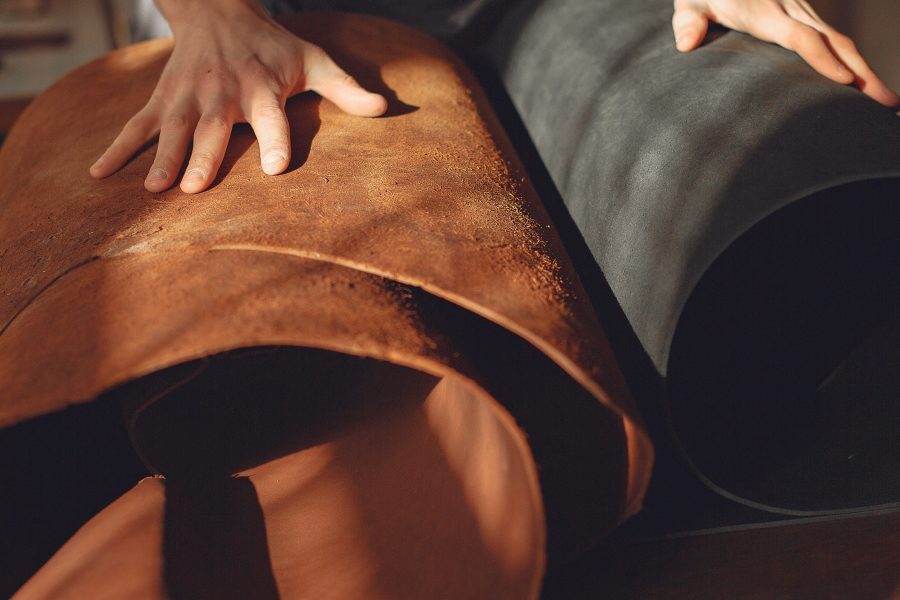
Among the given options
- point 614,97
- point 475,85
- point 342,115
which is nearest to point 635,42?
point 614,97

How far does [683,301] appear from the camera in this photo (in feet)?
2.19

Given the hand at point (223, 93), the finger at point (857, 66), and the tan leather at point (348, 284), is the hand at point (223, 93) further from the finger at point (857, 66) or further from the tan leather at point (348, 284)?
the finger at point (857, 66)

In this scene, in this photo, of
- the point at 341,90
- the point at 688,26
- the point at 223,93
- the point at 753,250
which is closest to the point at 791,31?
the point at 688,26

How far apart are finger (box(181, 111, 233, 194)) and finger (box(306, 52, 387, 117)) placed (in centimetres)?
13

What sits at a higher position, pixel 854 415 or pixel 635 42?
pixel 635 42

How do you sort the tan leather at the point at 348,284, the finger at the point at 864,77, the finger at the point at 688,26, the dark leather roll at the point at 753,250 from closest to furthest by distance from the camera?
the tan leather at the point at 348,284 → the dark leather roll at the point at 753,250 → the finger at the point at 864,77 → the finger at the point at 688,26

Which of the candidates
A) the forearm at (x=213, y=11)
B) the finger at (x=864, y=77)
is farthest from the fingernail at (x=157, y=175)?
the finger at (x=864, y=77)

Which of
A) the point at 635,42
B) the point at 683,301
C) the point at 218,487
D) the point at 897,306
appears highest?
the point at 635,42

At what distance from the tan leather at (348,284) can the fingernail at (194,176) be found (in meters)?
0.02

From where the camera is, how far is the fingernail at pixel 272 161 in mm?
734

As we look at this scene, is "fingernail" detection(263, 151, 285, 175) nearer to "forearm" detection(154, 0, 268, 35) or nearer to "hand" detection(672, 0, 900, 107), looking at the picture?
"forearm" detection(154, 0, 268, 35)

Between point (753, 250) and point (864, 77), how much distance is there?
0.71ft

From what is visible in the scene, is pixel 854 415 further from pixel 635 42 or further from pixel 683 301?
pixel 635 42

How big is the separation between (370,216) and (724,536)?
0.51 m
